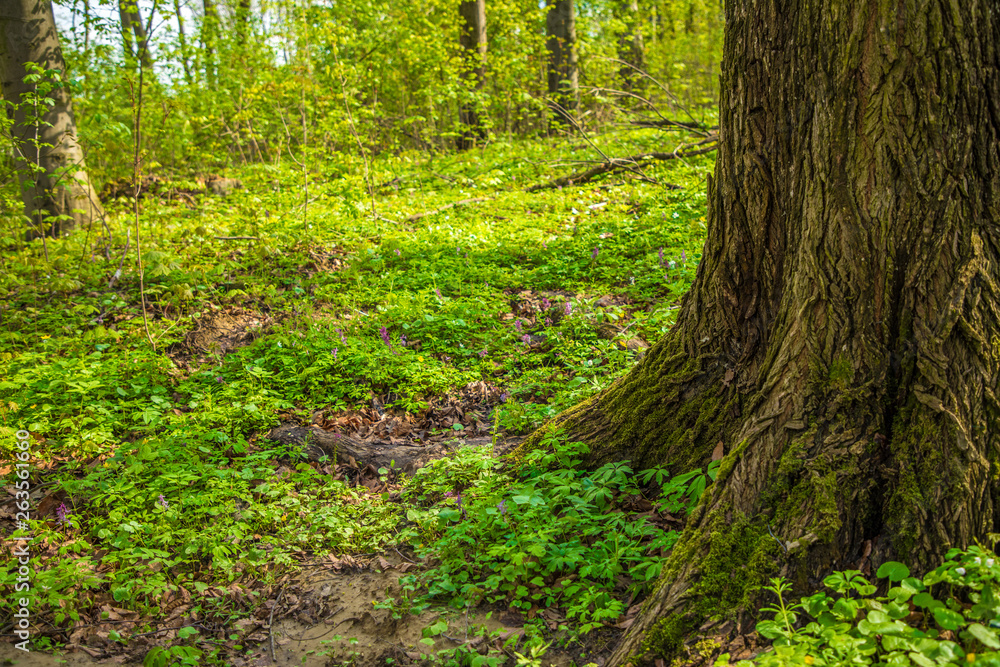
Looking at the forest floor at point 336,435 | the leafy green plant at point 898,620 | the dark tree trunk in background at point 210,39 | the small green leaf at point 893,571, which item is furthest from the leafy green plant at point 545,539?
the dark tree trunk in background at point 210,39

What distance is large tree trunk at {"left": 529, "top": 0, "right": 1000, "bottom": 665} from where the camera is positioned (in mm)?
1874

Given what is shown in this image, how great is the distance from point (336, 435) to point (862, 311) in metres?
3.06

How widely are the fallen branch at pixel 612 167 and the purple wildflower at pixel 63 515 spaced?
23.0 ft

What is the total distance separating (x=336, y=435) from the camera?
13.1 ft

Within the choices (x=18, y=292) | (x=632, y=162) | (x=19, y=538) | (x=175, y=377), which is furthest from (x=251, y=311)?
(x=632, y=162)

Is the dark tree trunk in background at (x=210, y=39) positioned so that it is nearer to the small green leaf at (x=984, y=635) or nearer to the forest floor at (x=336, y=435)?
the forest floor at (x=336, y=435)

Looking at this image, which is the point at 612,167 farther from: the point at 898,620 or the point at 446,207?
the point at 898,620

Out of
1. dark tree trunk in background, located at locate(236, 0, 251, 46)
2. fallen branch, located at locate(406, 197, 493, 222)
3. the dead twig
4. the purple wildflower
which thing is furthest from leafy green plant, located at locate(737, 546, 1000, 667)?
dark tree trunk in background, located at locate(236, 0, 251, 46)

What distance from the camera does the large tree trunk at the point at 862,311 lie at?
1.87 meters

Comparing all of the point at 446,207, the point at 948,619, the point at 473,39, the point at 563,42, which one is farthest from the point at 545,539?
the point at 473,39

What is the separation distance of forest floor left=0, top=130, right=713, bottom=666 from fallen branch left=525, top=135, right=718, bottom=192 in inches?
50.6

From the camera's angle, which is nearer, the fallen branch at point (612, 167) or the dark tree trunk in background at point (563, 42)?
the fallen branch at point (612, 167)

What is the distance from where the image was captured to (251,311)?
557 centimetres

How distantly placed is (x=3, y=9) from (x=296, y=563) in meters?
7.25
